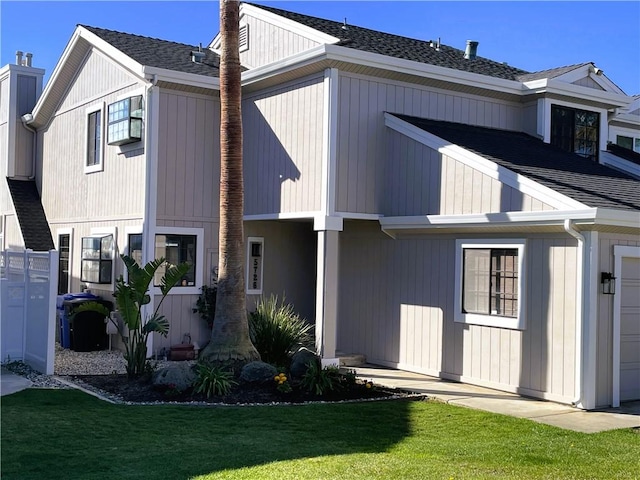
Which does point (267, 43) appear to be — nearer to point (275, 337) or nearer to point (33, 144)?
point (275, 337)

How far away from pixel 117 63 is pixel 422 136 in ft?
22.6

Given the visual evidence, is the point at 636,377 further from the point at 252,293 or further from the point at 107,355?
the point at 107,355

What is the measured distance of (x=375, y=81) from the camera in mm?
12680

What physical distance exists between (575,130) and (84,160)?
34.6 feet

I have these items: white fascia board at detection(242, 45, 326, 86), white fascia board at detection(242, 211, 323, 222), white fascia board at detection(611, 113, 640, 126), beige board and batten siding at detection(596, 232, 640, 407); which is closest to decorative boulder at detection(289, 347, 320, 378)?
white fascia board at detection(242, 211, 323, 222)

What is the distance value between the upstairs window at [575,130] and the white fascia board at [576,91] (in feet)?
1.08

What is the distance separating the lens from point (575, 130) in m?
15.1

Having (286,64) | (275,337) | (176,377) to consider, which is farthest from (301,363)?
(286,64)

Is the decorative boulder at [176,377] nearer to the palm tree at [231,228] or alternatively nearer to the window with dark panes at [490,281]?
the palm tree at [231,228]

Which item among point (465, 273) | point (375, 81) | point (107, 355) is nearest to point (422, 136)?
point (375, 81)

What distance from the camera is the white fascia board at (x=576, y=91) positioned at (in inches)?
562

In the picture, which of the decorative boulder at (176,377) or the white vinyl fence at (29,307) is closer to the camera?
the decorative boulder at (176,377)

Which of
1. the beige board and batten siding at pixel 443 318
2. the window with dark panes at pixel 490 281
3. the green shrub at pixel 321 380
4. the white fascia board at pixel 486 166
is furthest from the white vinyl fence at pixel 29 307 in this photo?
the window with dark panes at pixel 490 281

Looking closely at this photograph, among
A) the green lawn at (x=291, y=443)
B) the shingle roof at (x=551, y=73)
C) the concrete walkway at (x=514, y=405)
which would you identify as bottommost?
the concrete walkway at (x=514, y=405)
